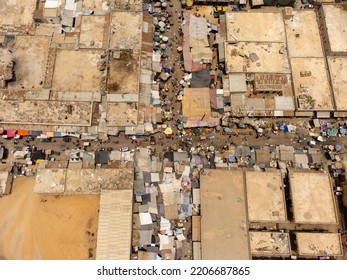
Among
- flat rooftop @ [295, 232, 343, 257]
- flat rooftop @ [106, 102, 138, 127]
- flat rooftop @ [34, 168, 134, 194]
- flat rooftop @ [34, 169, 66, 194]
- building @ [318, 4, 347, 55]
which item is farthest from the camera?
building @ [318, 4, 347, 55]

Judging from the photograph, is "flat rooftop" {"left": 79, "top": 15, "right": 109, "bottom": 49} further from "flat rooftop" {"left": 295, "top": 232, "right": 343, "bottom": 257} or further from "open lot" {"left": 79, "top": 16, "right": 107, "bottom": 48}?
"flat rooftop" {"left": 295, "top": 232, "right": 343, "bottom": 257}

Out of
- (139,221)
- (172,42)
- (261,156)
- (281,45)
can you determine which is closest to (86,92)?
(172,42)

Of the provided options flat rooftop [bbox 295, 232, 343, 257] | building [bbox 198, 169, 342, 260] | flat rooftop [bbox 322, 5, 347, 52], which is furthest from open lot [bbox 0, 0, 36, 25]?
flat rooftop [bbox 295, 232, 343, 257]

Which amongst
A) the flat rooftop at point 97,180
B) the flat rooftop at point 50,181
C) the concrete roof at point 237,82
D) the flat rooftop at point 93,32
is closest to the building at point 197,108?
the concrete roof at point 237,82

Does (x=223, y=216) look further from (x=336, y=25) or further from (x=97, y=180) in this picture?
(x=336, y=25)

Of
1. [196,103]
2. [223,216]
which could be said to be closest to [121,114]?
[196,103]
